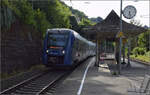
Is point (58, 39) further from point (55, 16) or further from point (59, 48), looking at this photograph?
point (55, 16)

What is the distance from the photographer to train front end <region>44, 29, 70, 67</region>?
64.3 feet

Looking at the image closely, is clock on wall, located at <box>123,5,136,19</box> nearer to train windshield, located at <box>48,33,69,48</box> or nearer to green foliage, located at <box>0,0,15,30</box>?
train windshield, located at <box>48,33,69,48</box>

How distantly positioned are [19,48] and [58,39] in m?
3.08

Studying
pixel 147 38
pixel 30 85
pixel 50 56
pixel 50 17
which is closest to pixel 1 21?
pixel 50 56

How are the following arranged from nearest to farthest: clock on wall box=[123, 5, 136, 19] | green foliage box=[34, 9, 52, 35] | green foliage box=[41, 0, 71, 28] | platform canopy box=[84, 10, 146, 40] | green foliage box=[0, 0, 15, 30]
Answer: green foliage box=[0, 0, 15, 30] < clock on wall box=[123, 5, 136, 19] < platform canopy box=[84, 10, 146, 40] < green foliage box=[34, 9, 52, 35] < green foliage box=[41, 0, 71, 28]

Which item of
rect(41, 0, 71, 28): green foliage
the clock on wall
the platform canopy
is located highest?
rect(41, 0, 71, 28): green foliage

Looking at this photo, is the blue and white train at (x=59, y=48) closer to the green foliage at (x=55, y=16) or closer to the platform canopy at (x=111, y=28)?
the platform canopy at (x=111, y=28)

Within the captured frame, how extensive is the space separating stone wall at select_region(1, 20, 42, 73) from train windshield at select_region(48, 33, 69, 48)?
2.52 metres

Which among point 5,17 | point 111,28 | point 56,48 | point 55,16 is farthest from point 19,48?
point 55,16

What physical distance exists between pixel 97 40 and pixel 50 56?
7368 mm

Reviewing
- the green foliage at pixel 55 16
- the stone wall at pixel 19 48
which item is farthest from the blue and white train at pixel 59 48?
the green foliage at pixel 55 16

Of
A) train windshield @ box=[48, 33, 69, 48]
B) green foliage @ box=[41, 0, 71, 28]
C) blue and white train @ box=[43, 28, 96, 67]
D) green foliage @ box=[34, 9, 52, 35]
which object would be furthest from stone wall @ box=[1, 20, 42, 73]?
green foliage @ box=[41, 0, 71, 28]

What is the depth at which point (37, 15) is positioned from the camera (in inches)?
1059

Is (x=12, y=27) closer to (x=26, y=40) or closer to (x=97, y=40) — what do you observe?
(x=26, y=40)
